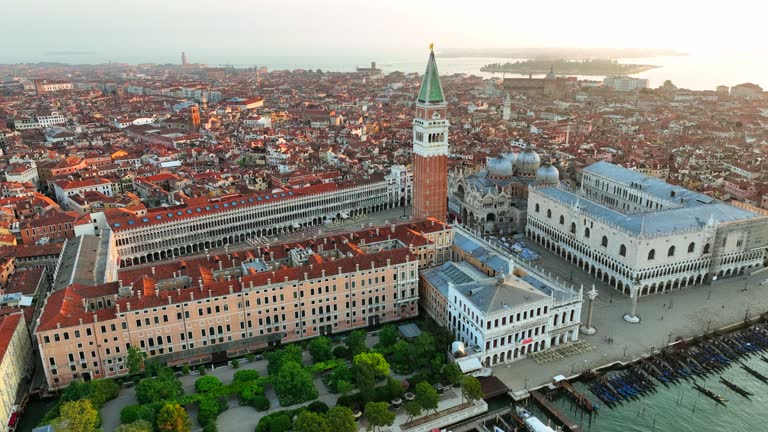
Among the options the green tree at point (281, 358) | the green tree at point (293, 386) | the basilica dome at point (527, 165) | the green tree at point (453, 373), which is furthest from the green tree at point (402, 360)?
the basilica dome at point (527, 165)

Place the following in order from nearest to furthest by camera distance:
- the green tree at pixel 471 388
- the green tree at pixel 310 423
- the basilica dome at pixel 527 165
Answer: the green tree at pixel 310 423 → the green tree at pixel 471 388 → the basilica dome at pixel 527 165

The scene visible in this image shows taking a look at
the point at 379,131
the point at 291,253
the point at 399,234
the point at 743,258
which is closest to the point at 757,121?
the point at 379,131

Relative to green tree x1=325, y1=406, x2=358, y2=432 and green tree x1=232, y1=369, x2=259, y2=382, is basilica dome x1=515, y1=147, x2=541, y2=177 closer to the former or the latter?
green tree x1=232, y1=369, x2=259, y2=382

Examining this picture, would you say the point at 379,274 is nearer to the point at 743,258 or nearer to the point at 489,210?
the point at 489,210

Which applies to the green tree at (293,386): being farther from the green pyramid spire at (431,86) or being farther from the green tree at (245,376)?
the green pyramid spire at (431,86)

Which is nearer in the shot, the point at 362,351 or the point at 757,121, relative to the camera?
the point at 362,351
